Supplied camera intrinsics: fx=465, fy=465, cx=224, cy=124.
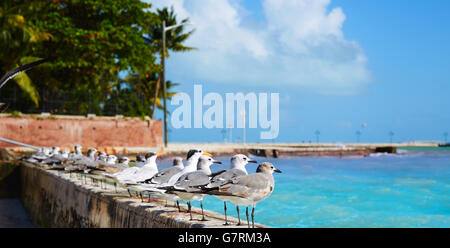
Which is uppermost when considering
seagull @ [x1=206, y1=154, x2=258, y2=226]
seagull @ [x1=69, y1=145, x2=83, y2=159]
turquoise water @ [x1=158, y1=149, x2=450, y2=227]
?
seagull @ [x1=206, y1=154, x2=258, y2=226]

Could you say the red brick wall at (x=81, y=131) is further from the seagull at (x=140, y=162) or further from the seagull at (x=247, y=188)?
the seagull at (x=247, y=188)

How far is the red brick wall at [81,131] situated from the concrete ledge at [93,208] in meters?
12.1

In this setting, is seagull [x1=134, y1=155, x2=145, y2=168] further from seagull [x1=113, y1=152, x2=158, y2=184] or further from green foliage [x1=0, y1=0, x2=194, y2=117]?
green foliage [x1=0, y1=0, x2=194, y2=117]

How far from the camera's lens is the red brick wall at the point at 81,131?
84.8 feet

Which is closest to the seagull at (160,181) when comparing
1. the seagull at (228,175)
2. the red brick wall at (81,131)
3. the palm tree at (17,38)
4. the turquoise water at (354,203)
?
the seagull at (228,175)

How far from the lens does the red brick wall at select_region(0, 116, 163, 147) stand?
25859mm

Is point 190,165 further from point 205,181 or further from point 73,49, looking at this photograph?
point 73,49

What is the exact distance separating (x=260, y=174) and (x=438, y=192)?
19.1m

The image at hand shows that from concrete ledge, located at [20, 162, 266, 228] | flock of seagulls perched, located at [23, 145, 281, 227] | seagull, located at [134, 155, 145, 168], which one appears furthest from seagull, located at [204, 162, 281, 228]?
seagull, located at [134, 155, 145, 168]

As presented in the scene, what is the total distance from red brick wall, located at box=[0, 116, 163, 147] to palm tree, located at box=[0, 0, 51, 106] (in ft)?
5.82

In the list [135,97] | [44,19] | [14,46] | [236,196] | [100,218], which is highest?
[44,19]

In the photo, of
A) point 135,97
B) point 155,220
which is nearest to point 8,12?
point 135,97
